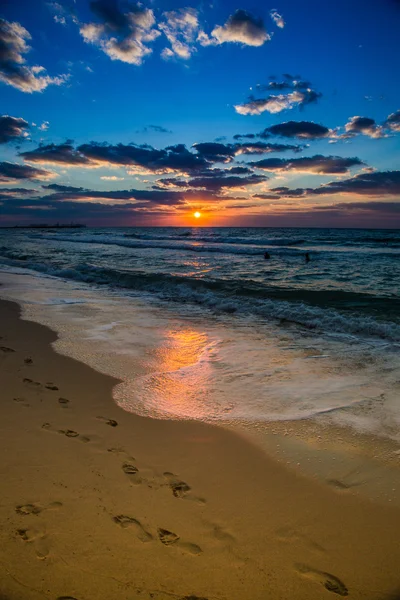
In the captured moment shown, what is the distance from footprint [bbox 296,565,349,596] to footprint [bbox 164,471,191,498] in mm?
951

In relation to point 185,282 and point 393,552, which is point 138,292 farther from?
point 393,552

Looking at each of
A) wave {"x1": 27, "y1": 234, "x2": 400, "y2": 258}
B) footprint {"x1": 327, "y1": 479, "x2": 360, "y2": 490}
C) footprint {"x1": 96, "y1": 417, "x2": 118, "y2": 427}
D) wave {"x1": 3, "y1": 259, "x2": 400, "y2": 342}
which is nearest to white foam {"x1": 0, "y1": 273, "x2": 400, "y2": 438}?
footprint {"x1": 96, "y1": 417, "x2": 118, "y2": 427}

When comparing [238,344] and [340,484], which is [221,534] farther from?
[238,344]

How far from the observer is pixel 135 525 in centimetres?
237

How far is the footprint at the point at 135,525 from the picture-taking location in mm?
2263

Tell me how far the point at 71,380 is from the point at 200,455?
2.43 meters

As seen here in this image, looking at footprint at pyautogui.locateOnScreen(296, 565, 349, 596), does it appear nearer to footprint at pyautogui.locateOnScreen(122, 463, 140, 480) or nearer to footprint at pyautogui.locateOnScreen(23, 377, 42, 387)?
footprint at pyautogui.locateOnScreen(122, 463, 140, 480)

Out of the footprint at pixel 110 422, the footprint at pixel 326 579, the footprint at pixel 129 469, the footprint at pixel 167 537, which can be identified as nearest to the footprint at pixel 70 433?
the footprint at pixel 110 422

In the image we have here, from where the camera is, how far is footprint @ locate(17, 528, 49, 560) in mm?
2109

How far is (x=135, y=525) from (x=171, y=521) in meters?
0.25

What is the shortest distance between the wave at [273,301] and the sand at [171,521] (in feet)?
18.9

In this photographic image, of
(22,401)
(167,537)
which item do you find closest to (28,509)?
(167,537)

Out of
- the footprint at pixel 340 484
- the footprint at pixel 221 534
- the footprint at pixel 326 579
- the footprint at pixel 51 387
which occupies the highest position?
the footprint at pixel 51 387

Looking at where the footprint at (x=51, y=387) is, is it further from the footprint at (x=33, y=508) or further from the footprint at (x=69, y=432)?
the footprint at (x=33, y=508)
